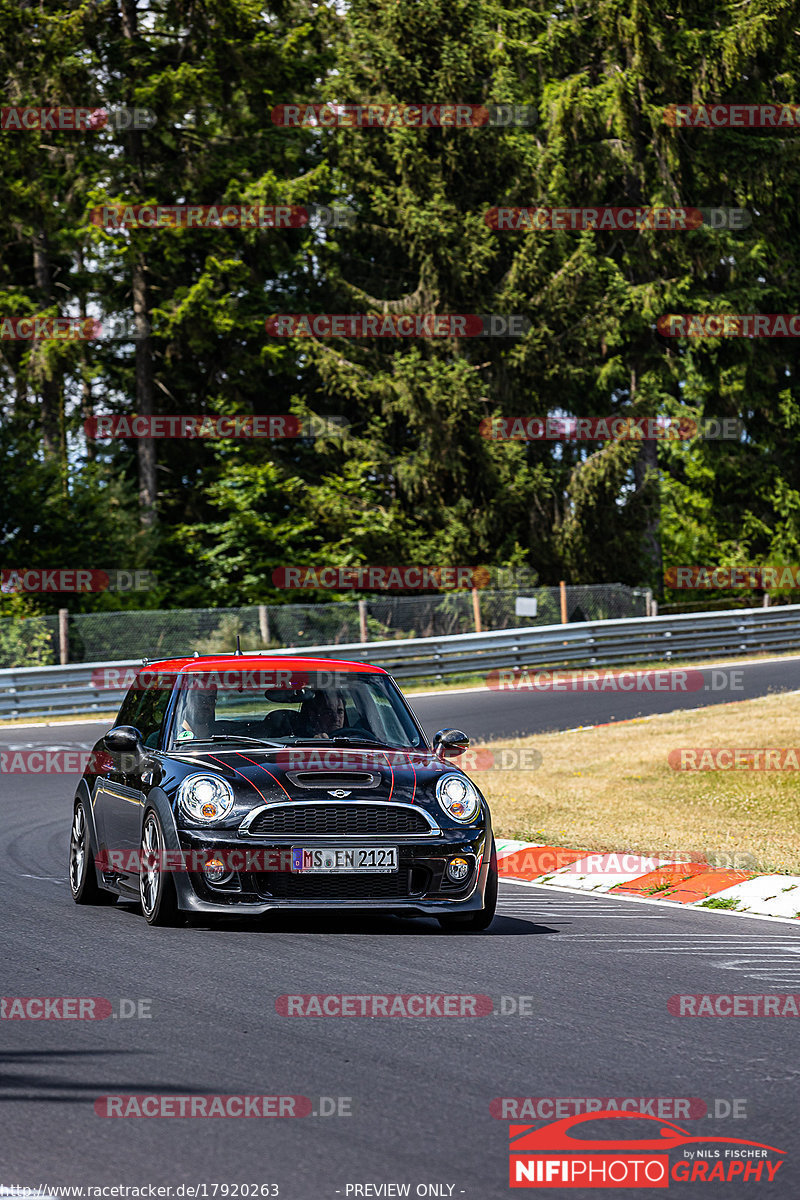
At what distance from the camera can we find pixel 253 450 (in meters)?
39.7

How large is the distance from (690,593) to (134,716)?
36.2 metres

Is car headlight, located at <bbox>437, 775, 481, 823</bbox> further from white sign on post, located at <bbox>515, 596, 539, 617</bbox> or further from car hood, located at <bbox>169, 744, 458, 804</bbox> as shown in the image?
white sign on post, located at <bbox>515, 596, 539, 617</bbox>

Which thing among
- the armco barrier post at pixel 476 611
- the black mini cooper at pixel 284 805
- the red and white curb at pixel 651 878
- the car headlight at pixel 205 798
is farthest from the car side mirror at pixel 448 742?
the armco barrier post at pixel 476 611

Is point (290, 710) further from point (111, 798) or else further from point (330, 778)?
→ point (111, 798)

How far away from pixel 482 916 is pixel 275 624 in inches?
822

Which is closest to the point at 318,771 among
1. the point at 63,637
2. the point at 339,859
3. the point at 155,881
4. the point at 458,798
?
the point at 339,859

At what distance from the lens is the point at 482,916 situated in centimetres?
905

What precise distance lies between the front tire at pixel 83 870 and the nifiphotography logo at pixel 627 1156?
17.8 ft

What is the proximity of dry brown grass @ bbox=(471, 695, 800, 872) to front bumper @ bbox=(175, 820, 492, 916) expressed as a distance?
10.5ft

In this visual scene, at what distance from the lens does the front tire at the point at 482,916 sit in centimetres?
902

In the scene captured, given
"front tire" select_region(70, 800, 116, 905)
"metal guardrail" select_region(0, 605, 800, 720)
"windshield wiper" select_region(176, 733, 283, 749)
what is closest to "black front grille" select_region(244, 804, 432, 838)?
"windshield wiper" select_region(176, 733, 283, 749)

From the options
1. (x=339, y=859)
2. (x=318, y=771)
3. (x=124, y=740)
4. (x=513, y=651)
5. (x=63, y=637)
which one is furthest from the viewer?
(x=513, y=651)

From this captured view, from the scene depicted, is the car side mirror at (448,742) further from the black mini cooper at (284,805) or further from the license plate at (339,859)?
the license plate at (339,859)

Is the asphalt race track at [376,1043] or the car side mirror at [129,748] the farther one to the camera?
the car side mirror at [129,748]
